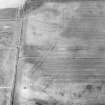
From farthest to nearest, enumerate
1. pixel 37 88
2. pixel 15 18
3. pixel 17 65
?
pixel 15 18, pixel 17 65, pixel 37 88

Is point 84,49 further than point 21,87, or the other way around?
point 84,49

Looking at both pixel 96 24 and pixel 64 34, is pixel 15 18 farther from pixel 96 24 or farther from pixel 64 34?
pixel 96 24

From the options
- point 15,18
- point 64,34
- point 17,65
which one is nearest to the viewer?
point 17,65

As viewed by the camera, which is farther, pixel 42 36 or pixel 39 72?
pixel 42 36

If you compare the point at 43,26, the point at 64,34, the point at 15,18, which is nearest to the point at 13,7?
the point at 15,18

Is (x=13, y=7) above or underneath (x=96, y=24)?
above

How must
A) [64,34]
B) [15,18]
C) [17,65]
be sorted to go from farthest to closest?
[15,18] → [64,34] → [17,65]

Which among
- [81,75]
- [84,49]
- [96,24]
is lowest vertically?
[81,75]

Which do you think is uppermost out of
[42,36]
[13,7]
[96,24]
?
[13,7]

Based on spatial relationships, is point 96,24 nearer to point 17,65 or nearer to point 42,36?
point 42,36
